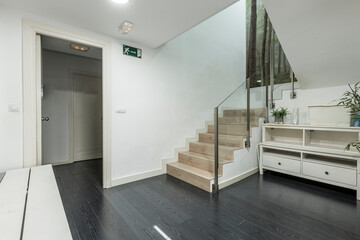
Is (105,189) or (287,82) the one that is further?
(287,82)

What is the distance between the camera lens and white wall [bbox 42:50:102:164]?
3.67 m

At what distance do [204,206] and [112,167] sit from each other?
5.04ft

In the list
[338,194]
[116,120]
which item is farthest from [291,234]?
[116,120]

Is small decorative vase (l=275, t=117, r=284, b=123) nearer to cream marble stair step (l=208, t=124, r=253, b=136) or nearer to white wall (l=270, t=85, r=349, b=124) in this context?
white wall (l=270, t=85, r=349, b=124)

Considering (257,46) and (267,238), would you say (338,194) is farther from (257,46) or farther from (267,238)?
(257,46)

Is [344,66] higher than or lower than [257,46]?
lower

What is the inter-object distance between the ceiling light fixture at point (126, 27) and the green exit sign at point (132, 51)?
37cm

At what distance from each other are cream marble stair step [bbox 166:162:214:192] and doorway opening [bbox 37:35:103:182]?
2.26 meters

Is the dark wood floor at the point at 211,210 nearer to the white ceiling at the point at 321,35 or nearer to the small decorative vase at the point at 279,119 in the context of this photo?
the small decorative vase at the point at 279,119

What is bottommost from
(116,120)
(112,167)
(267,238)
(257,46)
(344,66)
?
(267,238)

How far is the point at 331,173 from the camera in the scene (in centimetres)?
257

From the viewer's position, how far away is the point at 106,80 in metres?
2.67

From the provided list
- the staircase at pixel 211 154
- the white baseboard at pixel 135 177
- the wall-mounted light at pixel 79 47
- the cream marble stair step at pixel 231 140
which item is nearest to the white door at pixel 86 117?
the wall-mounted light at pixel 79 47

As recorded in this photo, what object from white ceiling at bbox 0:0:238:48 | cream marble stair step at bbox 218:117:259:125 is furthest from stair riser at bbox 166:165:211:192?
white ceiling at bbox 0:0:238:48
